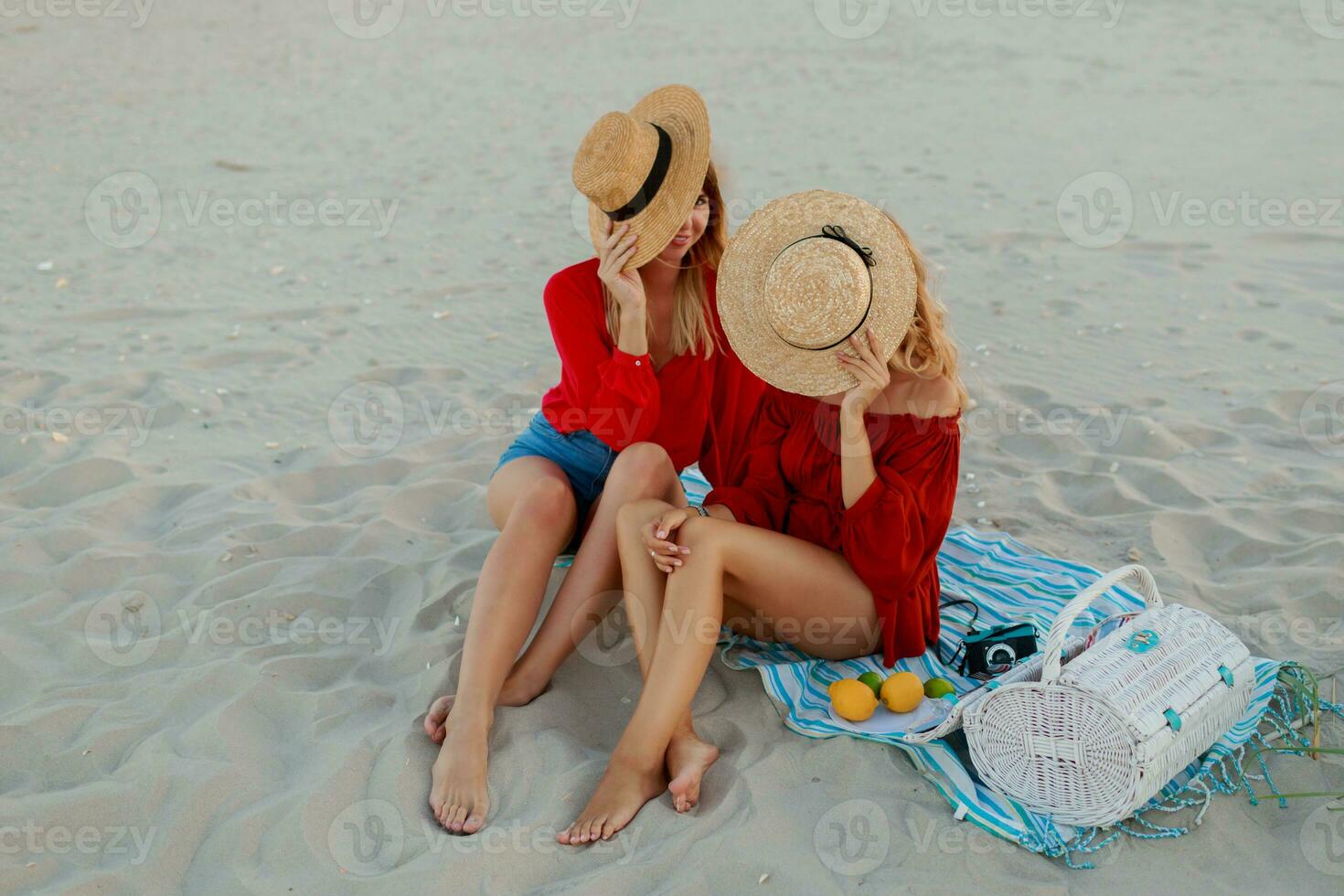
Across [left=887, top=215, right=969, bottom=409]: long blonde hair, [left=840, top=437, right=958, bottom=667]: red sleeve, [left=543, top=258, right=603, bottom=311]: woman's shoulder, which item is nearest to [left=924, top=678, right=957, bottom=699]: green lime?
[left=840, top=437, right=958, bottom=667]: red sleeve

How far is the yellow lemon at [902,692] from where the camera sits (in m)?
3.12

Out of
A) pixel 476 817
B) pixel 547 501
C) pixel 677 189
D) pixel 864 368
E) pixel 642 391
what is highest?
pixel 677 189

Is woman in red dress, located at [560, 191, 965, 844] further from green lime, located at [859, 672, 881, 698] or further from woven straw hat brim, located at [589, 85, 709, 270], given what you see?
woven straw hat brim, located at [589, 85, 709, 270]

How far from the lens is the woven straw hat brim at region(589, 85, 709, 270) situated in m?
3.37

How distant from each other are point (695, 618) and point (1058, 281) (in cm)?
466

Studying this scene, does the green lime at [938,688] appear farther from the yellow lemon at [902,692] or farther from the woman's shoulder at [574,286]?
the woman's shoulder at [574,286]

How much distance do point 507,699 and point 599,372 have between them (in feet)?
3.50

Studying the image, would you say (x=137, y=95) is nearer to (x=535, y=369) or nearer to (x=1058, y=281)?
(x=535, y=369)

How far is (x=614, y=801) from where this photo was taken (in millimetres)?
2844

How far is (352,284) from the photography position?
23.5 ft

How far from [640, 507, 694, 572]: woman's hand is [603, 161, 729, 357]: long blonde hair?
810 mm

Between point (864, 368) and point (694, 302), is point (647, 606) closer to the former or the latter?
point (864, 368)

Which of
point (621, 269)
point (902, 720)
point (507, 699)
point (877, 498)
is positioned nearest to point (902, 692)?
point (902, 720)

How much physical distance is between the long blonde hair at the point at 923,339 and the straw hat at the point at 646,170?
654 millimetres
